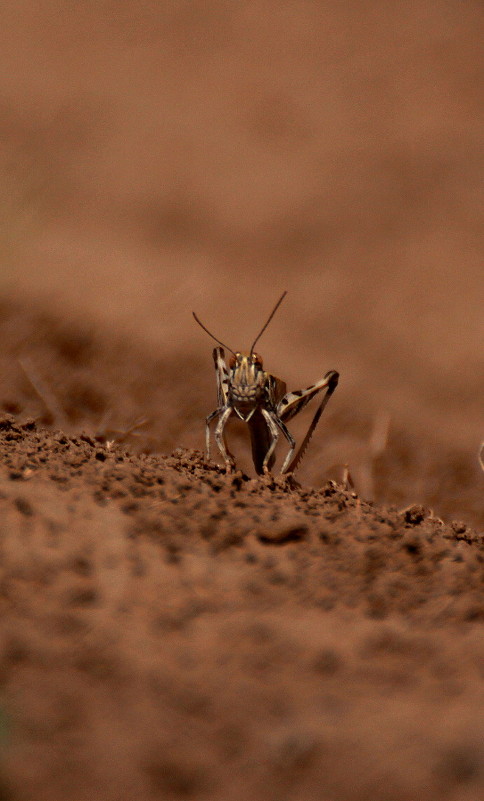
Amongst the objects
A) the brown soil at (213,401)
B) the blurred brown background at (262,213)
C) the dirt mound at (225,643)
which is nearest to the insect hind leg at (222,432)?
the brown soil at (213,401)

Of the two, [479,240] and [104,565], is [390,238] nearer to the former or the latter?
[479,240]

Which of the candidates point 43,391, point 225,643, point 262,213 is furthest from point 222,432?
point 262,213

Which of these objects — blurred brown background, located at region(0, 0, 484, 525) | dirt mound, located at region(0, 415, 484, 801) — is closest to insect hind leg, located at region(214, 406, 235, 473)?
dirt mound, located at region(0, 415, 484, 801)

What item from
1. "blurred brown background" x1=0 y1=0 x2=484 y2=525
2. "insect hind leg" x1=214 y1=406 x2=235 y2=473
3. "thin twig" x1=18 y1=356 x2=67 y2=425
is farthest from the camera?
"blurred brown background" x1=0 y1=0 x2=484 y2=525

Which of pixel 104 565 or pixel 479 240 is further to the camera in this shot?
pixel 479 240

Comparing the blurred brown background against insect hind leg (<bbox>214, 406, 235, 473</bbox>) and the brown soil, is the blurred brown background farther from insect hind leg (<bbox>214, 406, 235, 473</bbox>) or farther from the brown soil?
insect hind leg (<bbox>214, 406, 235, 473</bbox>)

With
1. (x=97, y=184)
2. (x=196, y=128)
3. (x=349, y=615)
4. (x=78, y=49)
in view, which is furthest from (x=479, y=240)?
(x=349, y=615)
